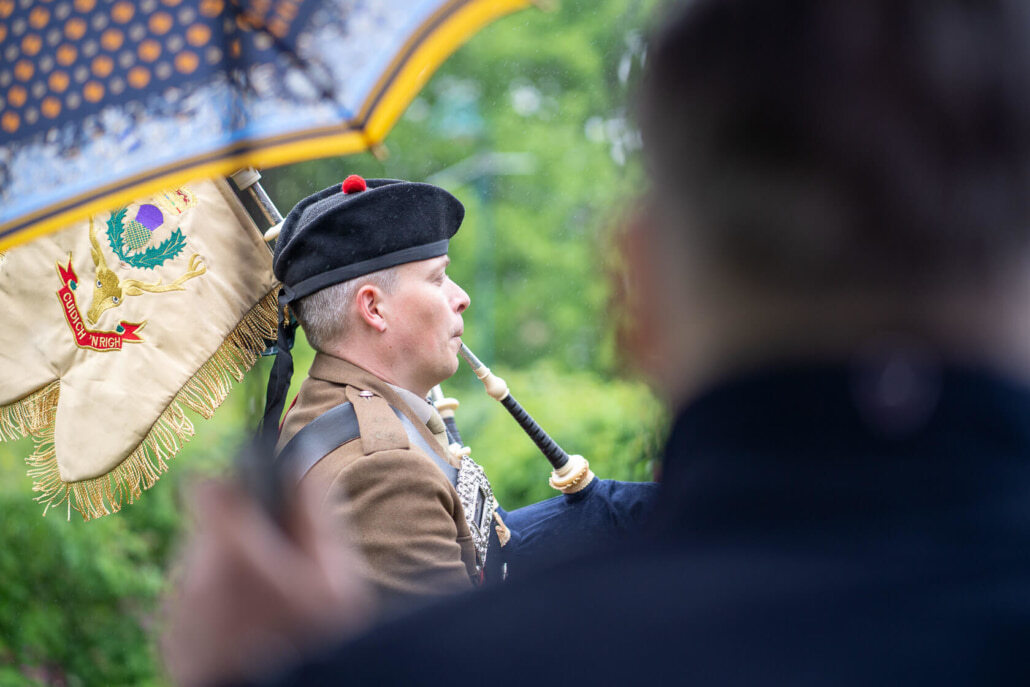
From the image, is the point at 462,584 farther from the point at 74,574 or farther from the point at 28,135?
the point at 74,574

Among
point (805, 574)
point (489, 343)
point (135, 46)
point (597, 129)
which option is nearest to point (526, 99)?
point (489, 343)

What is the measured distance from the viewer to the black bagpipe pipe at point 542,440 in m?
2.73

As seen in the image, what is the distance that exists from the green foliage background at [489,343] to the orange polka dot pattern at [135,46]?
1.53 ft

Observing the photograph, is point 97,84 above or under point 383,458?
above

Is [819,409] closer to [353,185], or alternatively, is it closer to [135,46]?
[135,46]

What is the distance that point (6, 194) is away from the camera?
1.72m

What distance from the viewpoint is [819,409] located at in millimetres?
637

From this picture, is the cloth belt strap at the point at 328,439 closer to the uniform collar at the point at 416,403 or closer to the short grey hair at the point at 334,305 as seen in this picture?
the uniform collar at the point at 416,403

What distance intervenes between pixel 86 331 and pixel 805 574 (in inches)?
79.9

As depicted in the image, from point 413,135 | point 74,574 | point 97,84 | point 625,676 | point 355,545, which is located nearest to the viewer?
point 625,676

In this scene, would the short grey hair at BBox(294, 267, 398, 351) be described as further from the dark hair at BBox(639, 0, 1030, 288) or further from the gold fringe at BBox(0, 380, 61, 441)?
the dark hair at BBox(639, 0, 1030, 288)

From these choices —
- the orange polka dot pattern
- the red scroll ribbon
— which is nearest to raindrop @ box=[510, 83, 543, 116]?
the red scroll ribbon

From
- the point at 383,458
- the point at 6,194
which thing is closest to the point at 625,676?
the point at 6,194

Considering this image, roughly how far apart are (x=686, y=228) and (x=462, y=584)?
1.54 metres
